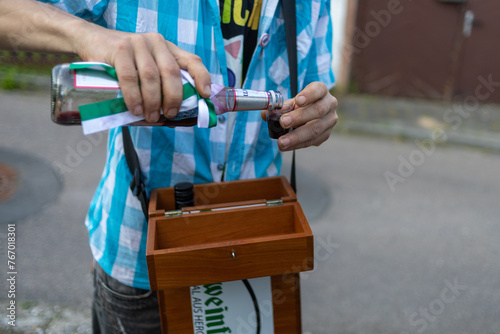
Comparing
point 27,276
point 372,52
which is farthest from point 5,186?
point 372,52

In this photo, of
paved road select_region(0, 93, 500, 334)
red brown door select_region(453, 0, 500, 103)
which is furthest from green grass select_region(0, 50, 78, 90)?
red brown door select_region(453, 0, 500, 103)

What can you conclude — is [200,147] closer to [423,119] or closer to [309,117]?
[309,117]

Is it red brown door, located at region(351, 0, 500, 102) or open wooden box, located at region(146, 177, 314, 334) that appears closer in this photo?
open wooden box, located at region(146, 177, 314, 334)

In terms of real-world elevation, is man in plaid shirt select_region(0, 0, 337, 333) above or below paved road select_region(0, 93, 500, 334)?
above

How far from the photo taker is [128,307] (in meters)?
1.37

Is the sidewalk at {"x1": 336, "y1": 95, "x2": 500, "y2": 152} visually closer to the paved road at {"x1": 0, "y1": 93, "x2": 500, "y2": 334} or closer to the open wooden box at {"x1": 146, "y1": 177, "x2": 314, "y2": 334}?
the paved road at {"x1": 0, "y1": 93, "x2": 500, "y2": 334}

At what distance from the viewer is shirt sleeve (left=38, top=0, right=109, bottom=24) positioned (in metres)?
1.02

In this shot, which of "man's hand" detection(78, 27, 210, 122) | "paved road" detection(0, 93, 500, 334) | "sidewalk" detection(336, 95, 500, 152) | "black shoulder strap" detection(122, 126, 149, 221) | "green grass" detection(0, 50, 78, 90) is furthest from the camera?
"green grass" detection(0, 50, 78, 90)

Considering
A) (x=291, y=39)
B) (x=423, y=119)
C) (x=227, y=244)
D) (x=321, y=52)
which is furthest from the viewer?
(x=423, y=119)

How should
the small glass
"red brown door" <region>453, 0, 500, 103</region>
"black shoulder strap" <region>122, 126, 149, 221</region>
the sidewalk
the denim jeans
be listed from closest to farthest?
the small glass
"black shoulder strap" <region>122, 126, 149, 221</region>
the denim jeans
the sidewalk
"red brown door" <region>453, 0, 500, 103</region>

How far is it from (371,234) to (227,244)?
282 cm

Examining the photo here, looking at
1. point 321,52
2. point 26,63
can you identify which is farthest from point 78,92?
point 26,63

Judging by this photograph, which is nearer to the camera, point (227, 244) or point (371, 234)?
point (227, 244)

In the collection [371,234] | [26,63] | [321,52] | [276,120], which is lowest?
[371,234]
